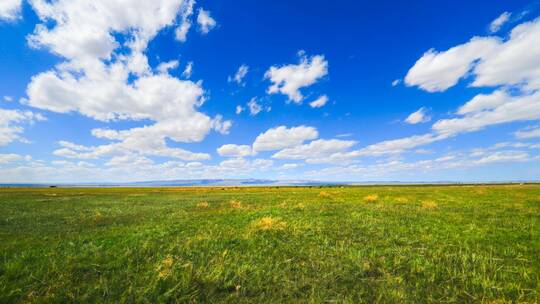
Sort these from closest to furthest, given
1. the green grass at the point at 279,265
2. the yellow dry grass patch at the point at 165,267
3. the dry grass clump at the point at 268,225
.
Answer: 1. the green grass at the point at 279,265
2. the yellow dry grass patch at the point at 165,267
3. the dry grass clump at the point at 268,225

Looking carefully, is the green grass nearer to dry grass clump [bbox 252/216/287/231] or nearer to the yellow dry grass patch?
the yellow dry grass patch

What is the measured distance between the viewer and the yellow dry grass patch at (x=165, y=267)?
684 centimetres

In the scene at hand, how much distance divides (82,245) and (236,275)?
7.84m

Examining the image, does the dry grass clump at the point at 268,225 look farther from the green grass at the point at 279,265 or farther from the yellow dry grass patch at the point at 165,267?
the yellow dry grass patch at the point at 165,267

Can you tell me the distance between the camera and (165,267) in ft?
24.8

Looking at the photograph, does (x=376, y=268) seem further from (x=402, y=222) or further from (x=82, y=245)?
(x=82, y=245)

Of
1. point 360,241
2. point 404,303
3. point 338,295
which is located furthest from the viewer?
point 360,241

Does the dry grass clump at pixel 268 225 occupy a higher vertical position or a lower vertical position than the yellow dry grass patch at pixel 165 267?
higher

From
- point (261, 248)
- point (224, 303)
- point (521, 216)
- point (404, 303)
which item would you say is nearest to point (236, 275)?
point (224, 303)

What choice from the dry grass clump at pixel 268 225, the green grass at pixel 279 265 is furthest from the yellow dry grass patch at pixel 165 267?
the dry grass clump at pixel 268 225

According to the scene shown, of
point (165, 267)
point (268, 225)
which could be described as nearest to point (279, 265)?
point (165, 267)

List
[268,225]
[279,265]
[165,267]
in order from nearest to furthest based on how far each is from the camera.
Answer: [165,267]
[279,265]
[268,225]

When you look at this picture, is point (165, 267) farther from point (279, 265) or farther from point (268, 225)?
point (268, 225)

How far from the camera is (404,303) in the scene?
552cm
